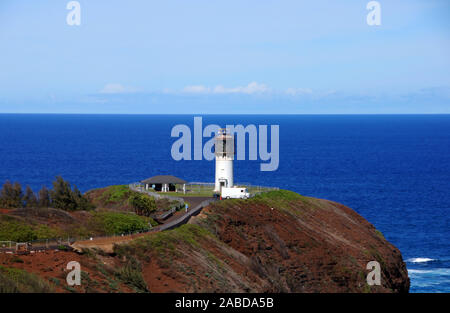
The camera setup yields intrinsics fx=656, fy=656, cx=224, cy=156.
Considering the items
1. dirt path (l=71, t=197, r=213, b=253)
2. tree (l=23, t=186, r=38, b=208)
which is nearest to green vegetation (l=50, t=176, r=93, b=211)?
tree (l=23, t=186, r=38, b=208)

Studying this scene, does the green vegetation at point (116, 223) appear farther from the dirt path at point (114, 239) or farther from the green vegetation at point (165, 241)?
the green vegetation at point (165, 241)

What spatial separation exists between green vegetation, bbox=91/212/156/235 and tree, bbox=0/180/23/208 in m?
7.16

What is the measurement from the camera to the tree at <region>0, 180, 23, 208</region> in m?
48.8

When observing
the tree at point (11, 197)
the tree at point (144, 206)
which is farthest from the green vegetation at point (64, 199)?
the tree at point (144, 206)

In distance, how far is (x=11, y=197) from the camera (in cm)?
5016

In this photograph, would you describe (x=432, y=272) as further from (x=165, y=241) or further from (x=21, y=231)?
(x=21, y=231)

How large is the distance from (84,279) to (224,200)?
23.9m

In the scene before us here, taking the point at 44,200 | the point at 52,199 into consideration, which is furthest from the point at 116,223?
the point at 52,199

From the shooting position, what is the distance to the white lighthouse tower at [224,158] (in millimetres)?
63062

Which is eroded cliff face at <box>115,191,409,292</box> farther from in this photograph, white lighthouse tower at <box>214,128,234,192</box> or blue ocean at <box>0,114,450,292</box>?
blue ocean at <box>0,114,450,292</box>

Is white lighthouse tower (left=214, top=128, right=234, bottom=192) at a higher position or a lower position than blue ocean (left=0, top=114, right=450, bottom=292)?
higher

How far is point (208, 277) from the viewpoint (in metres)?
37.1

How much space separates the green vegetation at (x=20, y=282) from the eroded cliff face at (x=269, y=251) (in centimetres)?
676
